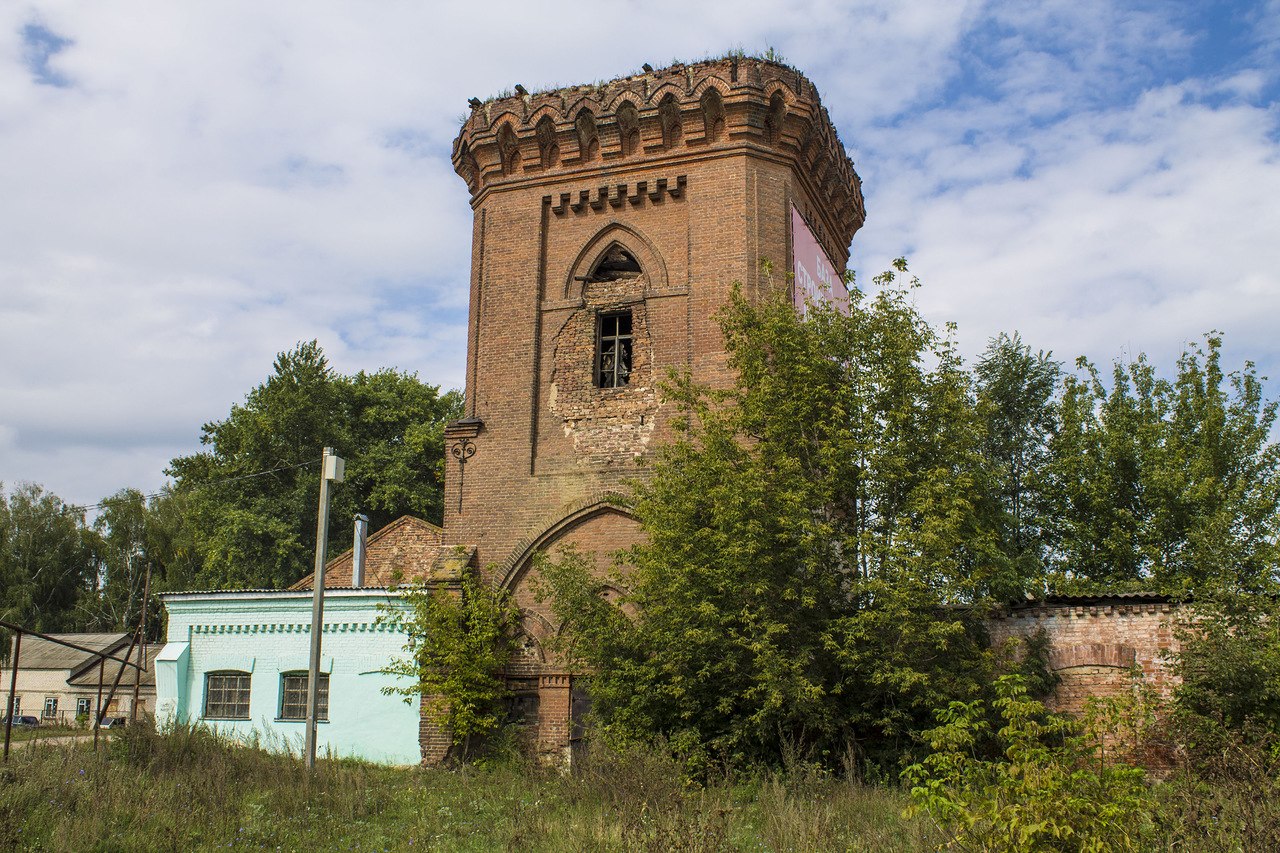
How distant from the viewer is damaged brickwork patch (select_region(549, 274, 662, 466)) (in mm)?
16688

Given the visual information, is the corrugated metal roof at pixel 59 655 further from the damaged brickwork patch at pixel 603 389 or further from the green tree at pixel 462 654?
the damaged brickwork patch at pixel 603 389

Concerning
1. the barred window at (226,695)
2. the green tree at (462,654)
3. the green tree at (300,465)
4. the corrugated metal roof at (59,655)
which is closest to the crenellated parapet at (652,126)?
the green tree at (462,654)

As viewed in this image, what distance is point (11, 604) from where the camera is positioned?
42.0 m

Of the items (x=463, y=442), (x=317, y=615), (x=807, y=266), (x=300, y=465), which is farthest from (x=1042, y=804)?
(x=300, y=465)

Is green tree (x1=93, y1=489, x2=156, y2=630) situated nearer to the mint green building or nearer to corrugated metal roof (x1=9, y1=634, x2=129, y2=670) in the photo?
corrugated metal roof (x1=9, y1=634, x2=129, y2=670)

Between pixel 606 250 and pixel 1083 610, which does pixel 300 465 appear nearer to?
pixel 606 250

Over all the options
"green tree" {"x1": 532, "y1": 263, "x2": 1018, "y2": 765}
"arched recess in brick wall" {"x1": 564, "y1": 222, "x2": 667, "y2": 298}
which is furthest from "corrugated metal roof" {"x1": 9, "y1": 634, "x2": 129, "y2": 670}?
"green tree" {"x1": 532, "y1": 263, "x2": 1018, "y2": 765}

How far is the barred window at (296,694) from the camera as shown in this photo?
17906mm

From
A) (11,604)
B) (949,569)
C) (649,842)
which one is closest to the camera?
(649,842)

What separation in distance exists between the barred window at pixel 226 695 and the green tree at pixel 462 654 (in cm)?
380

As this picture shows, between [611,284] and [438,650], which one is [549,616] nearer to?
[438,650]

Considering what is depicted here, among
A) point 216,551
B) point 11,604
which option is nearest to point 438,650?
point 216,551

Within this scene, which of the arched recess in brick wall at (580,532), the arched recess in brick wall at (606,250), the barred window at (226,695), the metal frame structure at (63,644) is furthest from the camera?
the barred window at (226,695)

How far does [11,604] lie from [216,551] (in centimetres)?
1362
